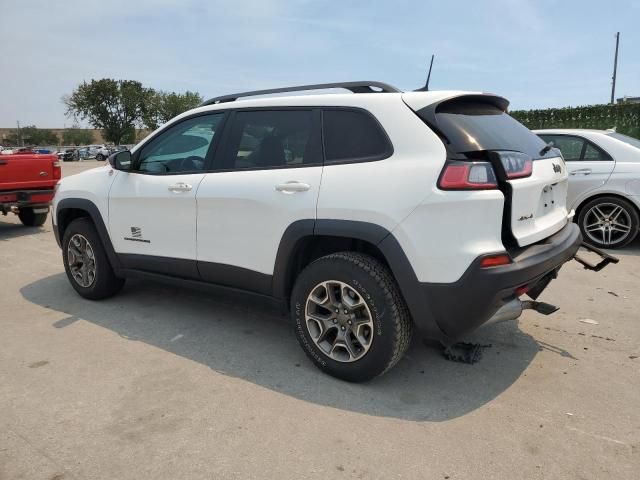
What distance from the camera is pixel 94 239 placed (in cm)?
457

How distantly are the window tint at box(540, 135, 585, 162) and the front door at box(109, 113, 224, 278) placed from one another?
5042 millimetres

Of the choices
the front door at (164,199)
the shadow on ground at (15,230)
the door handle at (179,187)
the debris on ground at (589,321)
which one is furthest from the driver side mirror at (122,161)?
the shadow on ground at (15,230)

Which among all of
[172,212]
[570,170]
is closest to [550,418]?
[172,212]

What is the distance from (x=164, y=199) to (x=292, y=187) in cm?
130

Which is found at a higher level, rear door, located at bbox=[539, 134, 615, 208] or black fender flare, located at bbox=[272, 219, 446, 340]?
rear door, located at bbox=[539, 134, 615, 208]

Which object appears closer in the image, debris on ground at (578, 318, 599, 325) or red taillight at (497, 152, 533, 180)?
red taillight at (497, 152, 533, 180)

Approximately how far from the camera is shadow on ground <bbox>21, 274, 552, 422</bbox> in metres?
2.95

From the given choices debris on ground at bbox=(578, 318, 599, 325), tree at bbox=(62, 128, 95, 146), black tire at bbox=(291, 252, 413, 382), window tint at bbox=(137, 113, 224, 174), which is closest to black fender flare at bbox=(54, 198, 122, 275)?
window tint at bbox=(137, 113, 224, 174)

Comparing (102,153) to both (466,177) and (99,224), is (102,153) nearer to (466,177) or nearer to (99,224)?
(99,224)

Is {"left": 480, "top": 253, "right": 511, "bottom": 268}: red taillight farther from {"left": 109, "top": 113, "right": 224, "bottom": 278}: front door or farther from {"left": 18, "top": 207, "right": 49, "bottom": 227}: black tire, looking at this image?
{"left": 18, "top": 207, "right": 49, "bottom": 227}: black tire

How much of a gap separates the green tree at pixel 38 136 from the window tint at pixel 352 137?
109 meters

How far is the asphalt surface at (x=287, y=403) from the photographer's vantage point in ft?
7.84

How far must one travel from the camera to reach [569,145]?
677 centimetres

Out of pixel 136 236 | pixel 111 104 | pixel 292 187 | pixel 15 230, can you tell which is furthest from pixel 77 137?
pixel 292 187
